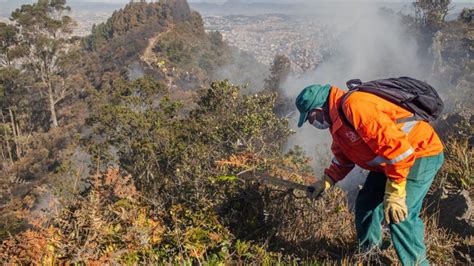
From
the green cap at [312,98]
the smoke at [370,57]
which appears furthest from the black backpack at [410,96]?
the smoke at [370,57]

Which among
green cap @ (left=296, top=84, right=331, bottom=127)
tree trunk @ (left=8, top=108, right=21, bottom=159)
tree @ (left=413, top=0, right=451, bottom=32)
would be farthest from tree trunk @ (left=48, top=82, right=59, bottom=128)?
green cap @ (left=296, top=84, right=331, bottom=127)

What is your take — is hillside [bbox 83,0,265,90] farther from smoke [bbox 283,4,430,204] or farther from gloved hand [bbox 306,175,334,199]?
gloved hand [bbox 306,175,334,199]

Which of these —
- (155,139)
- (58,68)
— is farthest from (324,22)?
(155,139)

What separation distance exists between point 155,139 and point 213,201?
27.5 feet

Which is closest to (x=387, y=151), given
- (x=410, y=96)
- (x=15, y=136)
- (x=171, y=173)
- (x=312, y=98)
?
(x=410, y=96)

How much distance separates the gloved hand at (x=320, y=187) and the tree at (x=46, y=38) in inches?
1079

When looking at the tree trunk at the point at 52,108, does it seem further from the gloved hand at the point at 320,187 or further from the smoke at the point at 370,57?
the gloved hand at the point at 320,187

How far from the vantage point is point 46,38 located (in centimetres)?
2728

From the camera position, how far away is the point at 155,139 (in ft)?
39.1

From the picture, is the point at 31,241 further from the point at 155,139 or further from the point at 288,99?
the point at 288,99

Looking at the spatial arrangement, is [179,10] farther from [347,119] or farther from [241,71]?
[347,119]

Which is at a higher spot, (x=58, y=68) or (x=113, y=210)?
(x=113, y=210)

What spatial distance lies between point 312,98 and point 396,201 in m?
0.74

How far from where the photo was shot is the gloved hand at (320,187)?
309 centimetres
